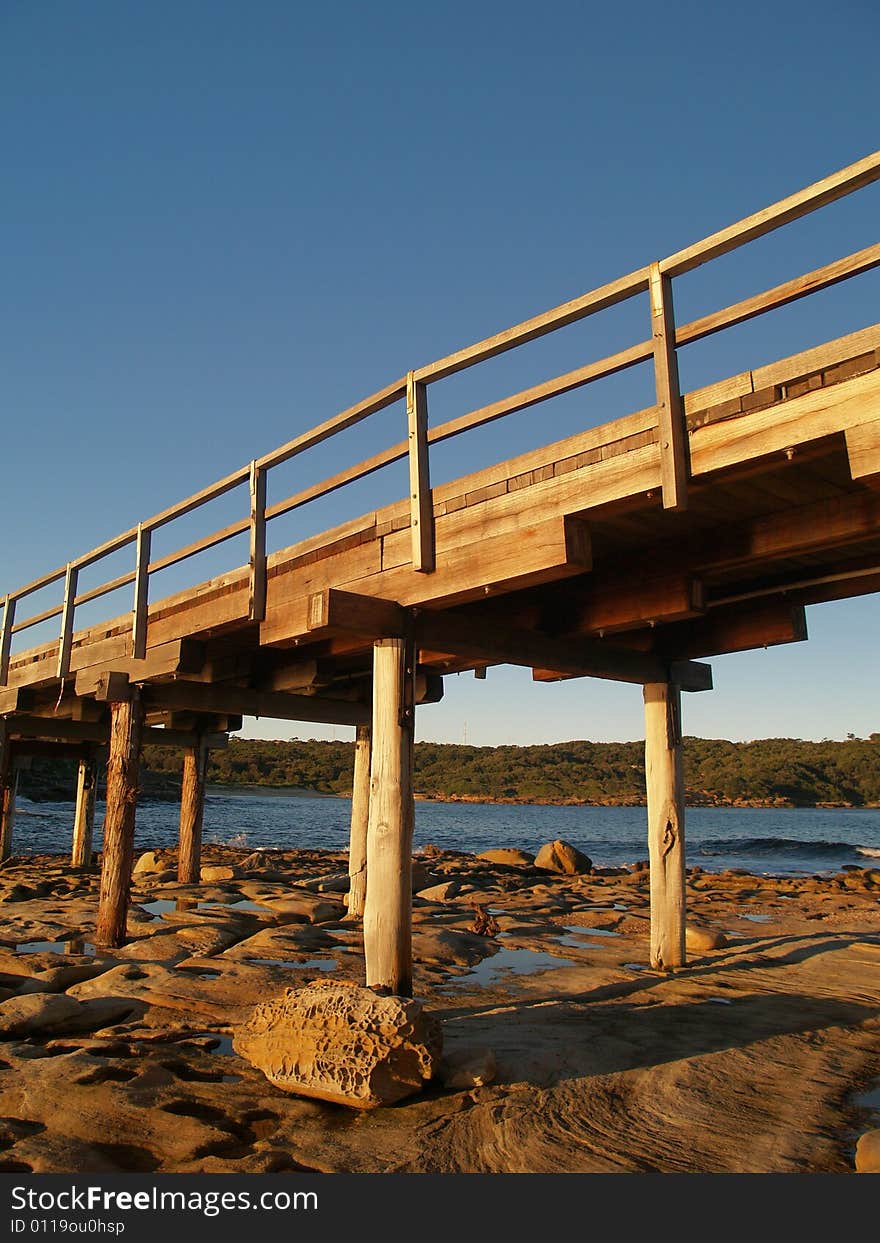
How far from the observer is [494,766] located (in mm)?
126625

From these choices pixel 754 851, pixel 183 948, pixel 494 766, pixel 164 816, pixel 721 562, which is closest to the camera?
pixel 721 562

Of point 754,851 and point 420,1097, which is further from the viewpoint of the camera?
point 754,851

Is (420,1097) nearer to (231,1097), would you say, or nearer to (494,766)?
(231,1097)

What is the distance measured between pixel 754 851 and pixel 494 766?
264 feet

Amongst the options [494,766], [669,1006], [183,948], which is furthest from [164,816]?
[494,766]

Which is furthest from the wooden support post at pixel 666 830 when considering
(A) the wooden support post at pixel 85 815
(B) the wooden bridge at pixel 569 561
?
(A) the wooden support post at pixel 85 815

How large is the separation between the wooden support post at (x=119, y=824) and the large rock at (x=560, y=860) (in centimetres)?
1701

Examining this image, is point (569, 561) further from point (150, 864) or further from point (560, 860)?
point (560, 860)

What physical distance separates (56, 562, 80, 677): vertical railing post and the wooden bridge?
0.18 feet

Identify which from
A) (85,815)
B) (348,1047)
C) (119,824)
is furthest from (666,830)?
(85,815)

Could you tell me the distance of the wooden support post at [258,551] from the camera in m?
9.05

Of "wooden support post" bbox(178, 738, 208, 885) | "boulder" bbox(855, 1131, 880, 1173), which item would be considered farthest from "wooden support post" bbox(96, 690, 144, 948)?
"boulder" bbox(855, 1131, 880, 1173)

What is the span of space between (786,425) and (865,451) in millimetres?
496

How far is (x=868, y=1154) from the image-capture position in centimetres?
457
